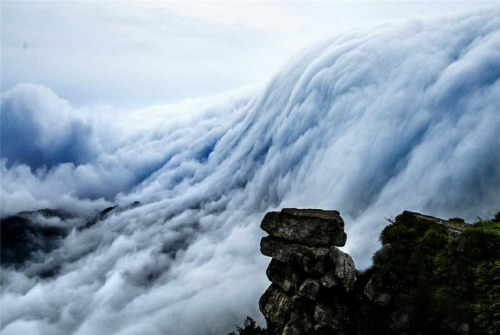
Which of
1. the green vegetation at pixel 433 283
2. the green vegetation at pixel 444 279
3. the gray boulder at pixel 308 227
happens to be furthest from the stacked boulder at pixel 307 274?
the green vegetation at pixel 444 279

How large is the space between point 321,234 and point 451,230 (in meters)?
7.77

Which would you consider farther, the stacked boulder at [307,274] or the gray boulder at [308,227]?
the gray boulder at [308,227]

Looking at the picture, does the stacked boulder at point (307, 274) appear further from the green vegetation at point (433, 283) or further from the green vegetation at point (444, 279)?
the green vegetation at point (444, 279)

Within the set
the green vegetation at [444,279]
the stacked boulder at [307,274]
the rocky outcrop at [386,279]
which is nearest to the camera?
the green vegetation at [444,279]

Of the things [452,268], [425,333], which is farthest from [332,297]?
[452,268]

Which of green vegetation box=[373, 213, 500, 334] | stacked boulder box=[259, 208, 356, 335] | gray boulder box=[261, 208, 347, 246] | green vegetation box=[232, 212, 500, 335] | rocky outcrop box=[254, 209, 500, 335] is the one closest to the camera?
green vegetation box=[373, 213, 500, 334]

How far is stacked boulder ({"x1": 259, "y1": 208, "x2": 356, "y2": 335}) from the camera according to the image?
67.7ft

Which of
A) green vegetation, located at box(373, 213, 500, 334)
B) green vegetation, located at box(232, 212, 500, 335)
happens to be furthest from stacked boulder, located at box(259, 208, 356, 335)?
green vegetation, located at box(373, 213, 500, 334)

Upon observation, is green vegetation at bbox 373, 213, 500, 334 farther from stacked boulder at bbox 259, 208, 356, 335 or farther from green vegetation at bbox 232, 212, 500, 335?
stacked boulder at bbox 259, 208, 356, 335

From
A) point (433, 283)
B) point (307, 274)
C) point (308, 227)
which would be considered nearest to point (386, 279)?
point (433, 283)

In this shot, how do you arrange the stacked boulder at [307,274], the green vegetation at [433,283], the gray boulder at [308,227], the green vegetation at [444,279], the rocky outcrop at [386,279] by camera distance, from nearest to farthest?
the green vegetation at [444,279]
the green vegetation at [433,283]
the rocky outcrop at [386,279]
the stacked boulder at [307,274]
the gray boulder at [308,227]

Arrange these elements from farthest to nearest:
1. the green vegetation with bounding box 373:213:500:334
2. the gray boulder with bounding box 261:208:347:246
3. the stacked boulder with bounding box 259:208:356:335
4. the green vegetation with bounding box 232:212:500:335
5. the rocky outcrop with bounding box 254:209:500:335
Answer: the gray boulder with bounding box 261:208:347:246 < the stacked boulder with bounding box 259:208:356:335 < the rocky outcrop with bounding box 254:209:500:335 < the green vegetation with bounding box 232:212:500:335 < the green vegetation with bounding box 373:213:500:334

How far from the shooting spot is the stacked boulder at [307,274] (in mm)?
20641

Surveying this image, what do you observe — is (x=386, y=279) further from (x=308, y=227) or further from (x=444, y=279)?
(x=308, y=227)
